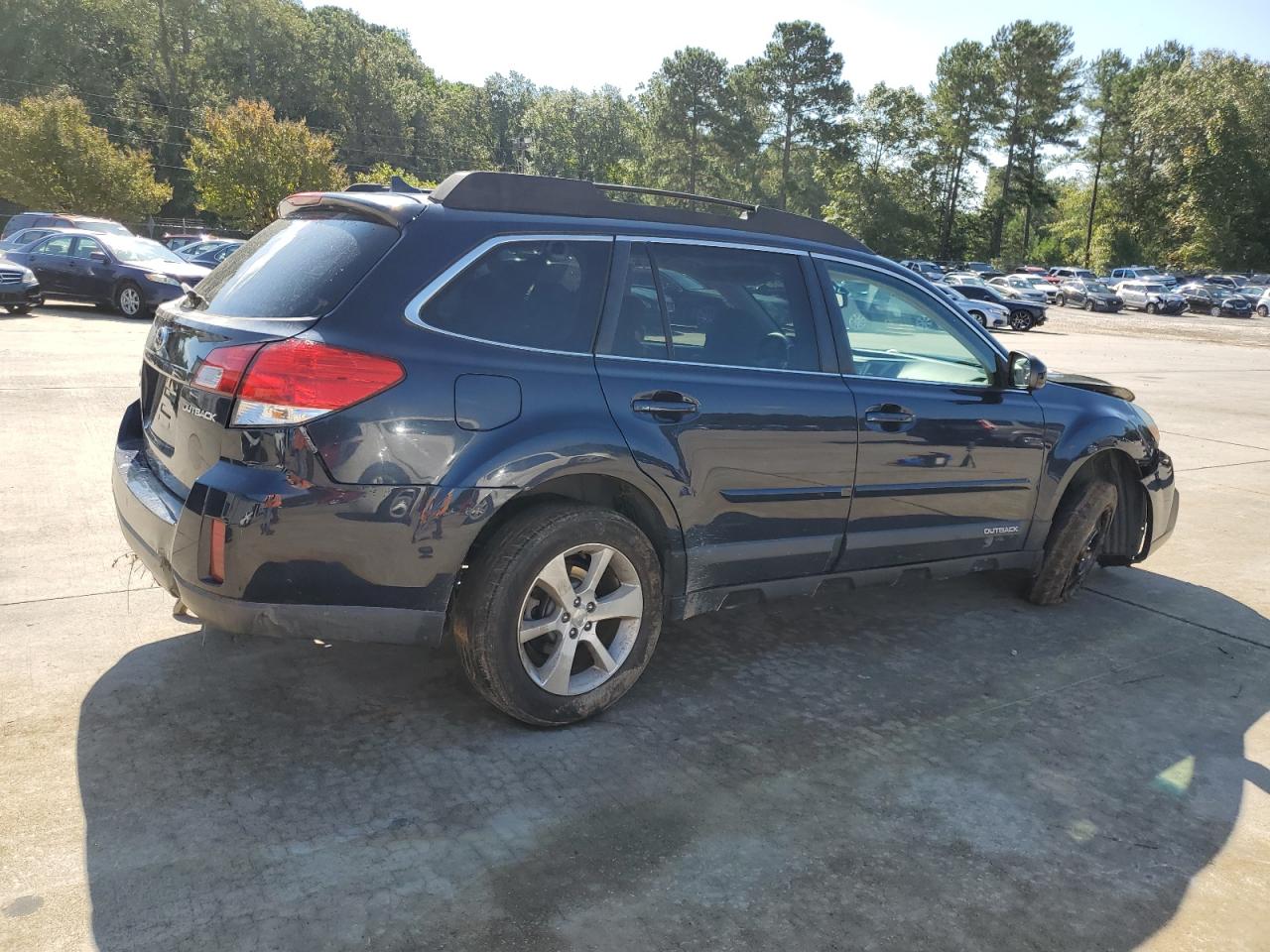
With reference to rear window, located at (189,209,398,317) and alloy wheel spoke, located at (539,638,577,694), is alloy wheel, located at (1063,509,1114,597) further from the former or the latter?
rear window, located at (189,209,398,317)

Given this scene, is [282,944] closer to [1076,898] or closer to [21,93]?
[1076,898]

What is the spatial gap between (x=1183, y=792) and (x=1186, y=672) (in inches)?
47.6

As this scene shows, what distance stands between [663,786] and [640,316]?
162 centimetres

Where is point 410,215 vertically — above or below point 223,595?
above

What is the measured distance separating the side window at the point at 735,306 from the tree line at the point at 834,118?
57.1m

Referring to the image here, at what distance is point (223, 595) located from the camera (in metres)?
3.02

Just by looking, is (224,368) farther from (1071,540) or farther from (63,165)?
(63,165)

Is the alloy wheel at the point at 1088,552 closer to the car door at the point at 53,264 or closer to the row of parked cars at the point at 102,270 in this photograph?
the row of parked cars at the point at 102,270

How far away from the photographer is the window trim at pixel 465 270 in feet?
10.3

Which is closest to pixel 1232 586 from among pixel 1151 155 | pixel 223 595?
pixel 223 595

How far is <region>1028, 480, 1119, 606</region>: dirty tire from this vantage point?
498 centimetres

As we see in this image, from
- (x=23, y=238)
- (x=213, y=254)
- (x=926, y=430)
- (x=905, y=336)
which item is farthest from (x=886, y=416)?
(x=213, y=254)

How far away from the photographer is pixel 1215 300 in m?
49.3

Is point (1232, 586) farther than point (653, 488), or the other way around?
point (1232, 586)
